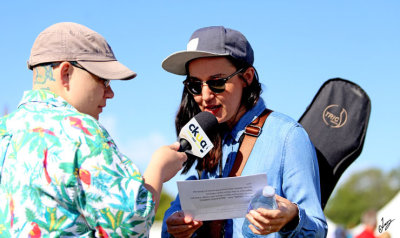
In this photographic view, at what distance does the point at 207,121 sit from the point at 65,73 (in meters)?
1.15

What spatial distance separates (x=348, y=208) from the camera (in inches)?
3000

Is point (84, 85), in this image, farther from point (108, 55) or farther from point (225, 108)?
point (225, 108)

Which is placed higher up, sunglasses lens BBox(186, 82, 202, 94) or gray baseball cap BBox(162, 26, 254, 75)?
gray baseball cap BBox(162, 26, 254, 75)

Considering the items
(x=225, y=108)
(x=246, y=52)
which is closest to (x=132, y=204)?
(x=225, y=108)

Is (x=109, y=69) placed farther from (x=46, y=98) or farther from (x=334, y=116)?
(x=334, y=116)

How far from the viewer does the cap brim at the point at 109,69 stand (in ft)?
9.36

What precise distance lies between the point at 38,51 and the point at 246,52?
1670 mm

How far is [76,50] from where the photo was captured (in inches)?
114

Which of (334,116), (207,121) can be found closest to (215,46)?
(207,121)

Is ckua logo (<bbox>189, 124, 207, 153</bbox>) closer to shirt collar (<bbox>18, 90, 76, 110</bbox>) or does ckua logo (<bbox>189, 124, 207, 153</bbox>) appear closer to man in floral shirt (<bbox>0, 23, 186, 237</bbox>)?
man in floral shirt (<bbox>0, 23, 186, 237</bbox>)

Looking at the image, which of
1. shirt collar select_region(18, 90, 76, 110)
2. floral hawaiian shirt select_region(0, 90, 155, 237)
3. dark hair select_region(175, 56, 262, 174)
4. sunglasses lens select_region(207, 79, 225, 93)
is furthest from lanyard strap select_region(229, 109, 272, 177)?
shirt collar select_region(18, 90, 76, 110)

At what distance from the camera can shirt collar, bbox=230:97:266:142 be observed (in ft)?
12.8

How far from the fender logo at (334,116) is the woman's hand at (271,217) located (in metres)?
1.21

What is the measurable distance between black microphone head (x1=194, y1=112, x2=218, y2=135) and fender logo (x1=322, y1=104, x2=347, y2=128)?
1043mm
